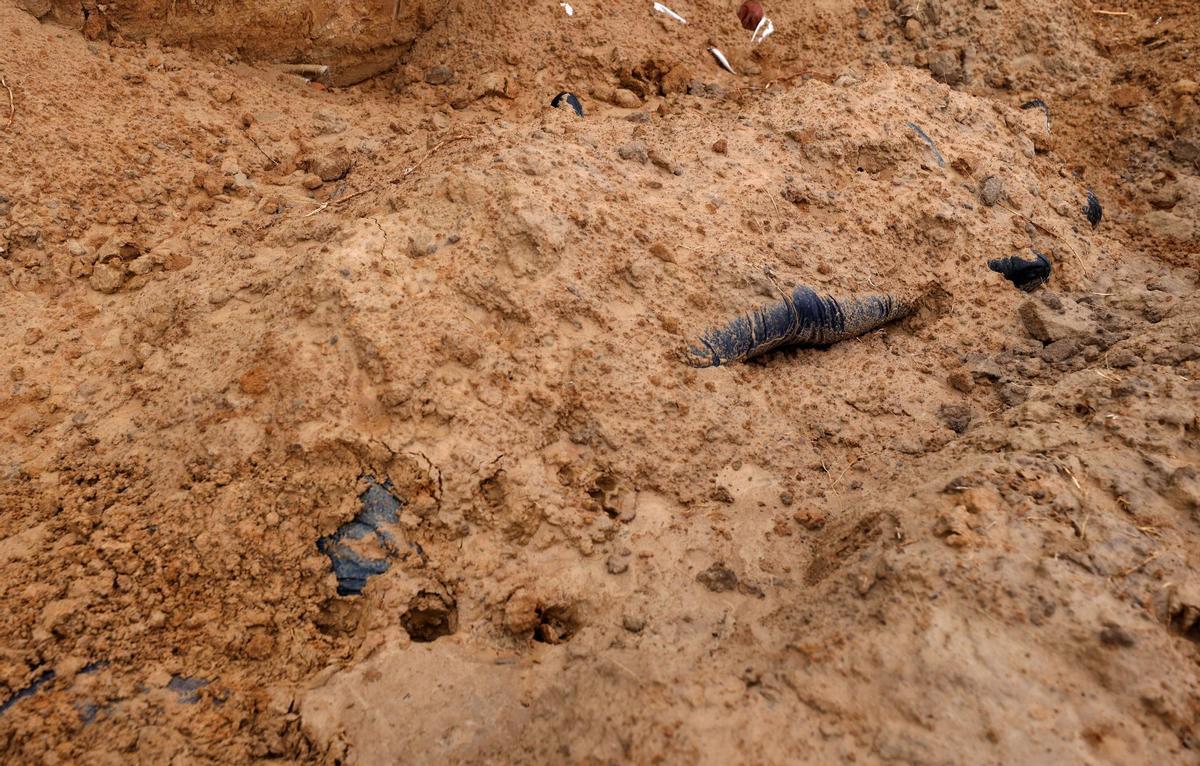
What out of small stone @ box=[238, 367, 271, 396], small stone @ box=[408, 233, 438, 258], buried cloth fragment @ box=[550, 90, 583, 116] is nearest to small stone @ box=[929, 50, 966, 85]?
buried cloth fragment @ box=[550, 90, 583, 116]

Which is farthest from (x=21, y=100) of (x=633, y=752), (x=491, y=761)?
(x=633, y=752)

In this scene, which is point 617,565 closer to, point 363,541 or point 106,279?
point 363,541

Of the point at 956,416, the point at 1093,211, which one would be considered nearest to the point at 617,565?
the point at 956,416

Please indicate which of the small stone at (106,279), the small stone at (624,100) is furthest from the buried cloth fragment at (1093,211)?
the small stone at (106,279)

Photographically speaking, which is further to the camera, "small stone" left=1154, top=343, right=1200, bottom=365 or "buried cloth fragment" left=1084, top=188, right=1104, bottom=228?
"buried cloth fragment" left=1084, top=188, right=1104, bottom=228

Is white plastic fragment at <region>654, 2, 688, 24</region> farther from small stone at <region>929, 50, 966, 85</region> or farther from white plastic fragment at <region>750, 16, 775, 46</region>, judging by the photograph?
small stone at <region>929, 50, 966, 85</region>

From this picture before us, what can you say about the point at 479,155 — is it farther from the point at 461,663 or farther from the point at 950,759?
the point at 950,759

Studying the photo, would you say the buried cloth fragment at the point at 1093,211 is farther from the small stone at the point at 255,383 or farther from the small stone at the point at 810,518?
the small stone at the point at 255,383

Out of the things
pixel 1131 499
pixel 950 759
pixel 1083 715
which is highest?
pixel 1131 499
